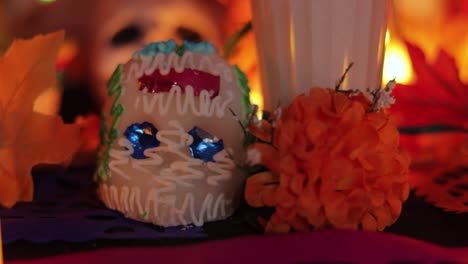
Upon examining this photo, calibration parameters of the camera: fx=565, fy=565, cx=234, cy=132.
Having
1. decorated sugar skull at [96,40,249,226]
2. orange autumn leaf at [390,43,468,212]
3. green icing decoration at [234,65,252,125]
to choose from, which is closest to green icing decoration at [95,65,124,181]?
decorated sugar skull at [96,40,249,226]

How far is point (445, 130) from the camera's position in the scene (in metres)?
0.91

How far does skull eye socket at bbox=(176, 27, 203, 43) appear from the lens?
758 mm

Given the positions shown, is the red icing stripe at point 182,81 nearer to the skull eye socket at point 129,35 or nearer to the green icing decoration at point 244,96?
the green icing decoration at point 244,96

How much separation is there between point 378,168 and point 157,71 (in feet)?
0.77

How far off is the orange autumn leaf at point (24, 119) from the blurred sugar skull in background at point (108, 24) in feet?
0.51

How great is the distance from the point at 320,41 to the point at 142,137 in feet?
0.70

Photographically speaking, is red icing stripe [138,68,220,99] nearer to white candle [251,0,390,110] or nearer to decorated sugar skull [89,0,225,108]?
white candle [251,0,390,110]

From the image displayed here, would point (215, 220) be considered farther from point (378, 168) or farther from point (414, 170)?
point (414, 170)

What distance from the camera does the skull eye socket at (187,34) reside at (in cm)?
76

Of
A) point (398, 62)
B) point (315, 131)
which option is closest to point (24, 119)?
point (315, 131)

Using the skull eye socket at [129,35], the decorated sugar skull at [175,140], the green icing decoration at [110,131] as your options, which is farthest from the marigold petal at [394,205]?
the skull eye socket at [129,35]

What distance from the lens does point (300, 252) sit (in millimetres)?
455

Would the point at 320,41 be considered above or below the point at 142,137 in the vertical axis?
above

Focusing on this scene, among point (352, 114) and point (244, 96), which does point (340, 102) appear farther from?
point (244, 96)
